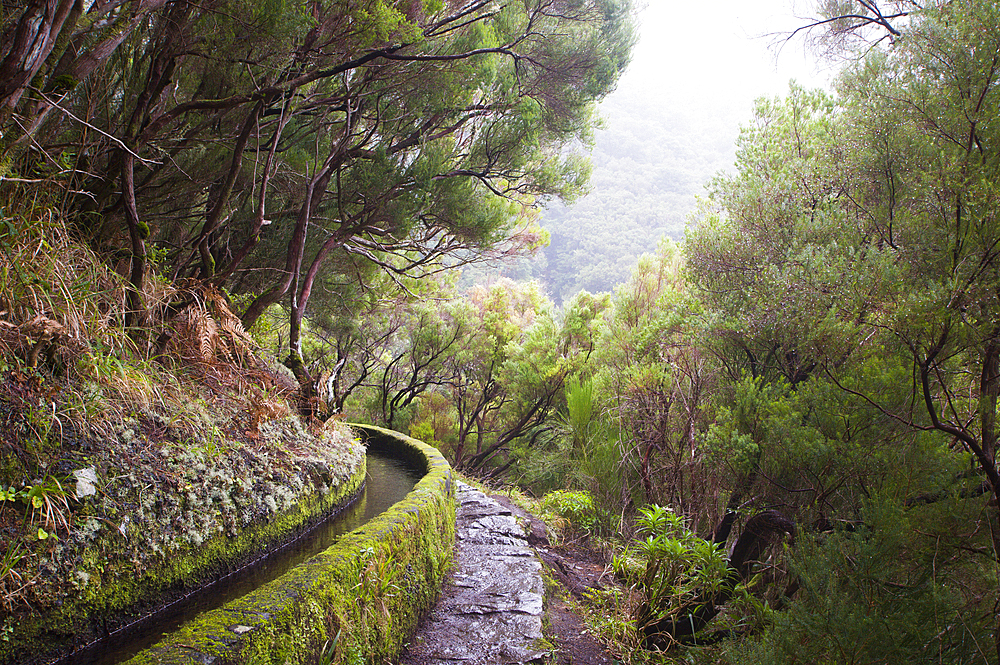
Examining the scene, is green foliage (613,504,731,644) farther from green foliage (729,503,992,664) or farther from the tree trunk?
the tree trunk

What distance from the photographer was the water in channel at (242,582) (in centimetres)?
173

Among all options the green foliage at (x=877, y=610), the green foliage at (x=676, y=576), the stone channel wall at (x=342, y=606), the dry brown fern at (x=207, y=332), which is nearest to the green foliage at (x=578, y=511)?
the green foliage at (x=676, y=576)

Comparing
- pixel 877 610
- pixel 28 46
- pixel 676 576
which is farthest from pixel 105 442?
pixel 676 576

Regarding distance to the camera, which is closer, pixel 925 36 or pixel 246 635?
pixel 246 635

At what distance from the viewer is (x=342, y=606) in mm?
2068

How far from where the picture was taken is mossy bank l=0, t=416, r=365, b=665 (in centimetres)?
166

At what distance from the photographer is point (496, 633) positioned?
2.87 meters

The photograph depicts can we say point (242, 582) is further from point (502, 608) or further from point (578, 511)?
point (578, 511)

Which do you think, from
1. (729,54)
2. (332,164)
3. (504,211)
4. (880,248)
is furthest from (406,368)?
(729,54)

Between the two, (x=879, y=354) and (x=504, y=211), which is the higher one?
Answer: (x=504, y=211)

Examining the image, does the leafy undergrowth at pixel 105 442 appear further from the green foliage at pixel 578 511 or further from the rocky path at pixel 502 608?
the green foliage at pixel 578 511

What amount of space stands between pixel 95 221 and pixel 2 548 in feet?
7.36

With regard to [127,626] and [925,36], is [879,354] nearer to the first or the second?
[925,36]

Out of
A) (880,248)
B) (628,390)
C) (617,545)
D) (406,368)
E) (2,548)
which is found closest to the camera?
(2,548)
